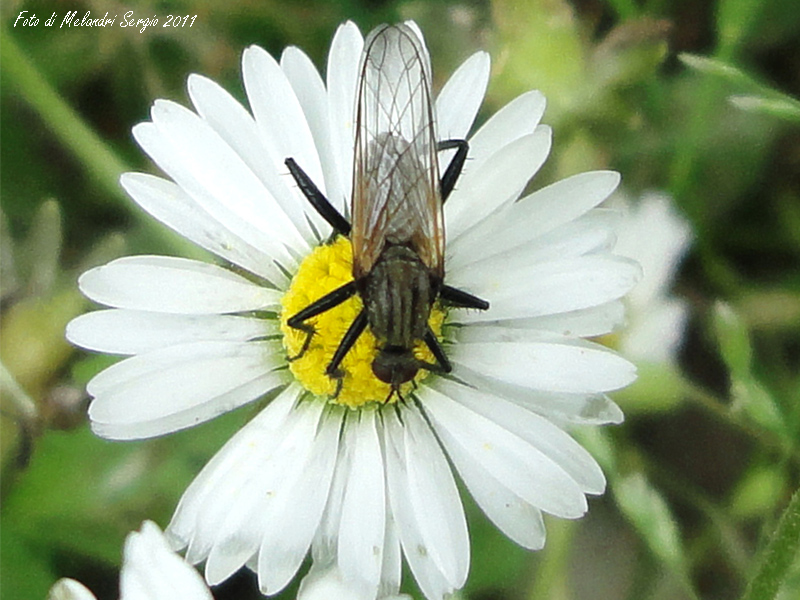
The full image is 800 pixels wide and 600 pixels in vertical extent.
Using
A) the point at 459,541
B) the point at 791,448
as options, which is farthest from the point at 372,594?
the point at 791,448

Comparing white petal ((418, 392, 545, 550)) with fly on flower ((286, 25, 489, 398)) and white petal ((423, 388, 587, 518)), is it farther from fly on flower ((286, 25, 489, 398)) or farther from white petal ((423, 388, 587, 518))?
fly on flower ((286, 25, 489, 398))

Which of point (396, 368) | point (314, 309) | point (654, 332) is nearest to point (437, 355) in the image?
point (396, 368)

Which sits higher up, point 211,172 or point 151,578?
point 211,172

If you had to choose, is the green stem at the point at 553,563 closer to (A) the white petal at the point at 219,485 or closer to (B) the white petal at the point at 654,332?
(B) the white petal at the point at 654,332

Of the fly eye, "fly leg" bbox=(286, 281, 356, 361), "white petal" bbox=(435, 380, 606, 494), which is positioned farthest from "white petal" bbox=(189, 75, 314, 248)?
"white petal" bbox=(435, 380, 606, 494)

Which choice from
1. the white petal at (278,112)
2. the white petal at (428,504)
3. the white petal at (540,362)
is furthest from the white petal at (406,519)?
the white petal at (278,112)

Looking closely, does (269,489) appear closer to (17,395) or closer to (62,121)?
(17,395)

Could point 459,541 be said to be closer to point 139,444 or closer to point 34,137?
point 139,444
